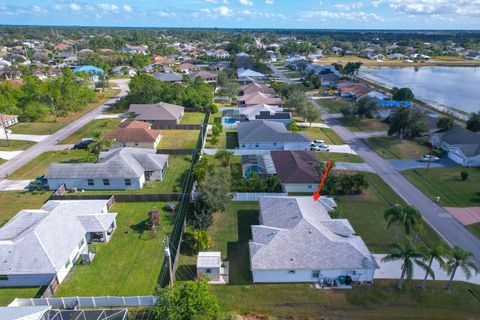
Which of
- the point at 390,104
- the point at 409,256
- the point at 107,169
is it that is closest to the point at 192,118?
the point at 107,169

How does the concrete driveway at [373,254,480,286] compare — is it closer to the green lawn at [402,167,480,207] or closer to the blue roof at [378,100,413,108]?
the green lawn at [402,167,480,207]

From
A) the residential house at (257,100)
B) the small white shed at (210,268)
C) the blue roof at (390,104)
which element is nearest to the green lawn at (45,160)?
the small white shed at (210,268)

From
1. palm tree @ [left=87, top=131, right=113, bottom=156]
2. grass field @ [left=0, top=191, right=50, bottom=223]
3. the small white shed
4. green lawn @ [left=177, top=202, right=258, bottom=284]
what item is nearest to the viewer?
the small white shed

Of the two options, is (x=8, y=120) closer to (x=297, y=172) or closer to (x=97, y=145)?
(x=97, y=145)

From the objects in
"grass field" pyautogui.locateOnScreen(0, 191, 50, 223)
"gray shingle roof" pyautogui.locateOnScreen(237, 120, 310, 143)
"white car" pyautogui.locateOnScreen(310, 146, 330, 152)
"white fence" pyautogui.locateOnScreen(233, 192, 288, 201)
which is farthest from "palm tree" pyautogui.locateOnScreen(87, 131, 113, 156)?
"white car" pyautogui.locateOnScreen(310, 146, 330, 152)

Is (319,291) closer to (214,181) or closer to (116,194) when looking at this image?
(214,181)

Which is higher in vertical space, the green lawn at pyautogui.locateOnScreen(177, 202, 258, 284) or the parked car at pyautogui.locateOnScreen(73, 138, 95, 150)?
the parked car at pyautogui.locateOnScreen(73, 138, 95, 150)

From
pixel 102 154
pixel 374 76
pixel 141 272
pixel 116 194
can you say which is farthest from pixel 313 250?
pixel 374 76
